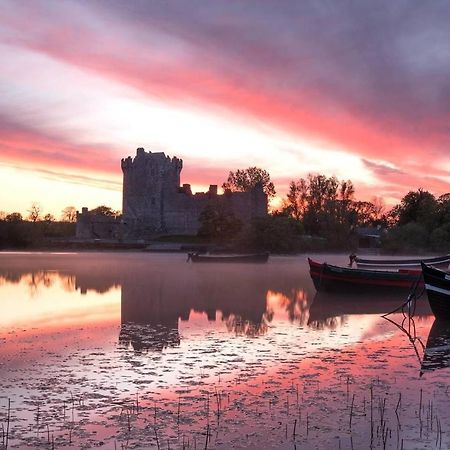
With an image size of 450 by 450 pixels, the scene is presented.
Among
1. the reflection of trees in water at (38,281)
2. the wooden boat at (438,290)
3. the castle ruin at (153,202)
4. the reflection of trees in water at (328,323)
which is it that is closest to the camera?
the reflection of trees in water at (328,323)

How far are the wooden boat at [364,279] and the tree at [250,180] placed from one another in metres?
65.5

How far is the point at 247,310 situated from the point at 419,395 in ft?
32.7

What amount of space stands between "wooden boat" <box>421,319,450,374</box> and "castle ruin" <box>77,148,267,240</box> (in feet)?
202

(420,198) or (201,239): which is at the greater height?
(420,198)

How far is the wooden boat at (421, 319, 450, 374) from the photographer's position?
10.9 meters

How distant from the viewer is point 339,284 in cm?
2402

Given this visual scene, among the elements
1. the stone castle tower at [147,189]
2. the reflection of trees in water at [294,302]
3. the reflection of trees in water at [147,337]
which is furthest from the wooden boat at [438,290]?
the stone castle tower at [147,189]

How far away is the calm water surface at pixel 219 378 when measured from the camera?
7027 mm

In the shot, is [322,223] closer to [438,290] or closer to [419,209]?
[419,209]

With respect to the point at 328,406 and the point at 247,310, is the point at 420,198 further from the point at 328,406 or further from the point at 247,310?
the point at 328,406

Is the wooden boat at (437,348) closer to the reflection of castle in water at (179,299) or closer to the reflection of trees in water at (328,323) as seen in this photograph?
the reflection of trees in water at (328,323)

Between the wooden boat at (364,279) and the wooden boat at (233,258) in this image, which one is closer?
the wooden boat at (364,279)

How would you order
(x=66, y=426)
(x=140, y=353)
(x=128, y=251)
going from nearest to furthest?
1. (x=66, y=426)
2. (x=140, y=353)
3. (x=128, y=251)

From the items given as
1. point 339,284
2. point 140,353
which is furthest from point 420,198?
point 140,353
